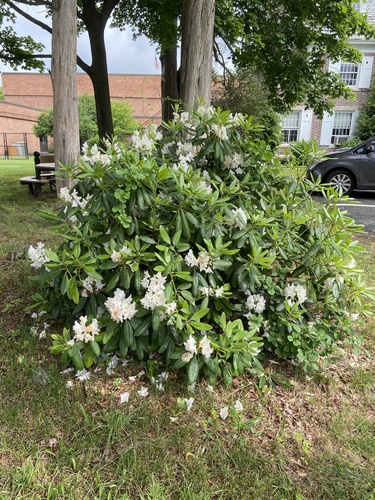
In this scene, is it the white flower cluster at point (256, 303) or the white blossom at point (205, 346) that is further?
the white flower cluster at point (256, 303)

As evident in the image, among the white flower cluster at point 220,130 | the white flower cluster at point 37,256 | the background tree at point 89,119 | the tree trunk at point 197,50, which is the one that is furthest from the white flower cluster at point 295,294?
the background tree at point 89,119

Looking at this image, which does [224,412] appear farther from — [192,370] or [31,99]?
[31,99]

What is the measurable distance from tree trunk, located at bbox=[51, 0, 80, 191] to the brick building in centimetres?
2924

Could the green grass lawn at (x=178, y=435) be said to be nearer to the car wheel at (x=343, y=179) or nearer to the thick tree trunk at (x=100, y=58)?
the car wheel at (x=343, y=179)

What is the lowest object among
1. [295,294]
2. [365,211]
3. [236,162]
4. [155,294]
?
[365,211]

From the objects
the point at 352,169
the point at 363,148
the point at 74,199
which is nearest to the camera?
the point at 74,199

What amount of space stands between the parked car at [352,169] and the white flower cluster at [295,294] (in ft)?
25.8

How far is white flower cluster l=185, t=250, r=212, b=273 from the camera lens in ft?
6.92

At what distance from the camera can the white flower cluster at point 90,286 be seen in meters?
2.27

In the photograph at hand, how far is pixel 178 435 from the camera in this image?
193 cm

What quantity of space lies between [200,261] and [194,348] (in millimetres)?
486

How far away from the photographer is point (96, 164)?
2199 mm

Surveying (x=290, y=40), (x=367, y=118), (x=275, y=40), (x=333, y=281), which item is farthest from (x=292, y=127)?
(x=333, y=281)

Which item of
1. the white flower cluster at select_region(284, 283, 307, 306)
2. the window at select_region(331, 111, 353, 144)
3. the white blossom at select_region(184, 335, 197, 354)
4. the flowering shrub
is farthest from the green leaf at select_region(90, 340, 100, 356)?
the window at select_region(331, 111, 353, 144)
